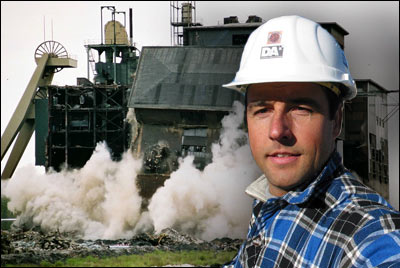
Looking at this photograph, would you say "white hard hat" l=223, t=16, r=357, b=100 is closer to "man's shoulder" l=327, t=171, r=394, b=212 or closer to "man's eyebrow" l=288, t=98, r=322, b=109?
"man's eyebrow" l=288, t=98, r=322, b=109

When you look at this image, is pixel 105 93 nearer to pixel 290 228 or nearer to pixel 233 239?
pixel 233 239

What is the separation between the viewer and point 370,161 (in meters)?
9.52

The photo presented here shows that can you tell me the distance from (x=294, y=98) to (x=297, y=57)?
0.11m

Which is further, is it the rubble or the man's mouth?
the rubble

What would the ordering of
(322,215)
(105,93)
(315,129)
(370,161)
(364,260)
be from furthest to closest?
(370,161) < (105,93) < (315,129) < (322,215) < (364,260)

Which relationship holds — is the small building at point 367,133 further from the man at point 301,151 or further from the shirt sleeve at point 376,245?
the shirt sleeve at point 376,245

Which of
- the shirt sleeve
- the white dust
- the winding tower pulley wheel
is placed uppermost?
the winding tower pulley wheel

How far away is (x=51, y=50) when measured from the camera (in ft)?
28.8

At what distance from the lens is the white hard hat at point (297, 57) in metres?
1.66

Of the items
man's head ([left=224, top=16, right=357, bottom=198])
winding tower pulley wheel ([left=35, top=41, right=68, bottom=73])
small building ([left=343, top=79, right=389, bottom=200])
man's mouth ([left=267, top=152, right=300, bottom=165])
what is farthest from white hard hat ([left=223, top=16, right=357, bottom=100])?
small building ([left=343, top=79, right=389, bottom=200])

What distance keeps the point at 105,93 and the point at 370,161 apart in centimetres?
370

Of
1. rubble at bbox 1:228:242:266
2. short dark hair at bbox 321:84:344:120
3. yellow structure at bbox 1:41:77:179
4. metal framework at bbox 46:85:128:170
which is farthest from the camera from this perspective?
rubble at bbox 1:228:242:266

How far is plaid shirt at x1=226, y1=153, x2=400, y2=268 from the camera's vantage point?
137 centimetres

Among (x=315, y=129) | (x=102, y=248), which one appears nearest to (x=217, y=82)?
(x=102, y=248)
